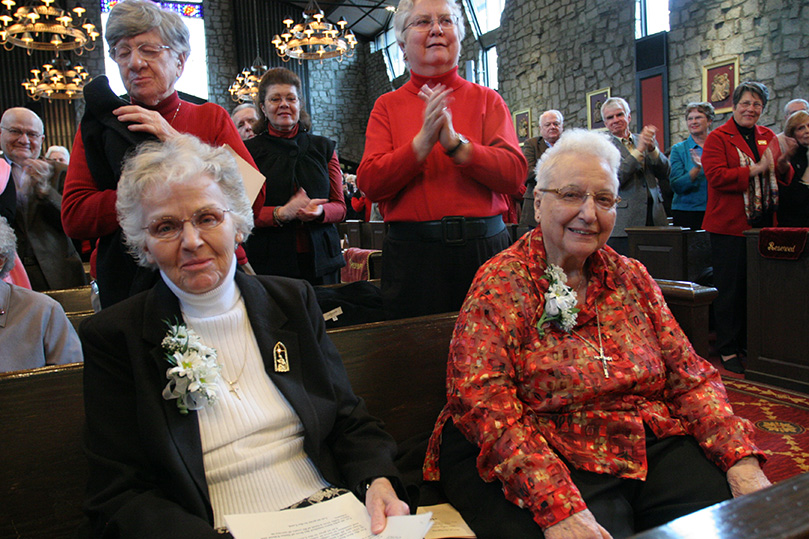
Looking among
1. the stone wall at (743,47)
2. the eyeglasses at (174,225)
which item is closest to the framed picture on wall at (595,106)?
the stone wall at (743,47)

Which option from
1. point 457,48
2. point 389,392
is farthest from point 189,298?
point 457,48

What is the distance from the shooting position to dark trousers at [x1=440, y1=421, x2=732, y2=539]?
1362 millimetres

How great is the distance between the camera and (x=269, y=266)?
2703 mm

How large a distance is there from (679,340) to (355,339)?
0.88 m

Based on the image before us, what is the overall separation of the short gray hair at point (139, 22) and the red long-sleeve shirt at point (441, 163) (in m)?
0.68

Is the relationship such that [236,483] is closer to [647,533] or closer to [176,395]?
[176,395]

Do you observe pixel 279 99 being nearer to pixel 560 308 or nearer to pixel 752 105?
pixel 560 308

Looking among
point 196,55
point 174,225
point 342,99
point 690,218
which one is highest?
point 196,55

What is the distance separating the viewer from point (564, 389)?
1.46m

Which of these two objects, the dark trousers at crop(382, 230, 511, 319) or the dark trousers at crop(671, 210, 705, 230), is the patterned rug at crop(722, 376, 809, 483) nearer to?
the dark trousers at crop(382, 230, 511, 319)

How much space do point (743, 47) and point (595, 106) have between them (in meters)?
2.67

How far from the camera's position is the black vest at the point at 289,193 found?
8.81ft

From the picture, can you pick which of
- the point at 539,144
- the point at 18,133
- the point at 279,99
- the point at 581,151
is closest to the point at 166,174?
the point at 581,151

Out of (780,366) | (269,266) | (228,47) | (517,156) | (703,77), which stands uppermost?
(228,47)
